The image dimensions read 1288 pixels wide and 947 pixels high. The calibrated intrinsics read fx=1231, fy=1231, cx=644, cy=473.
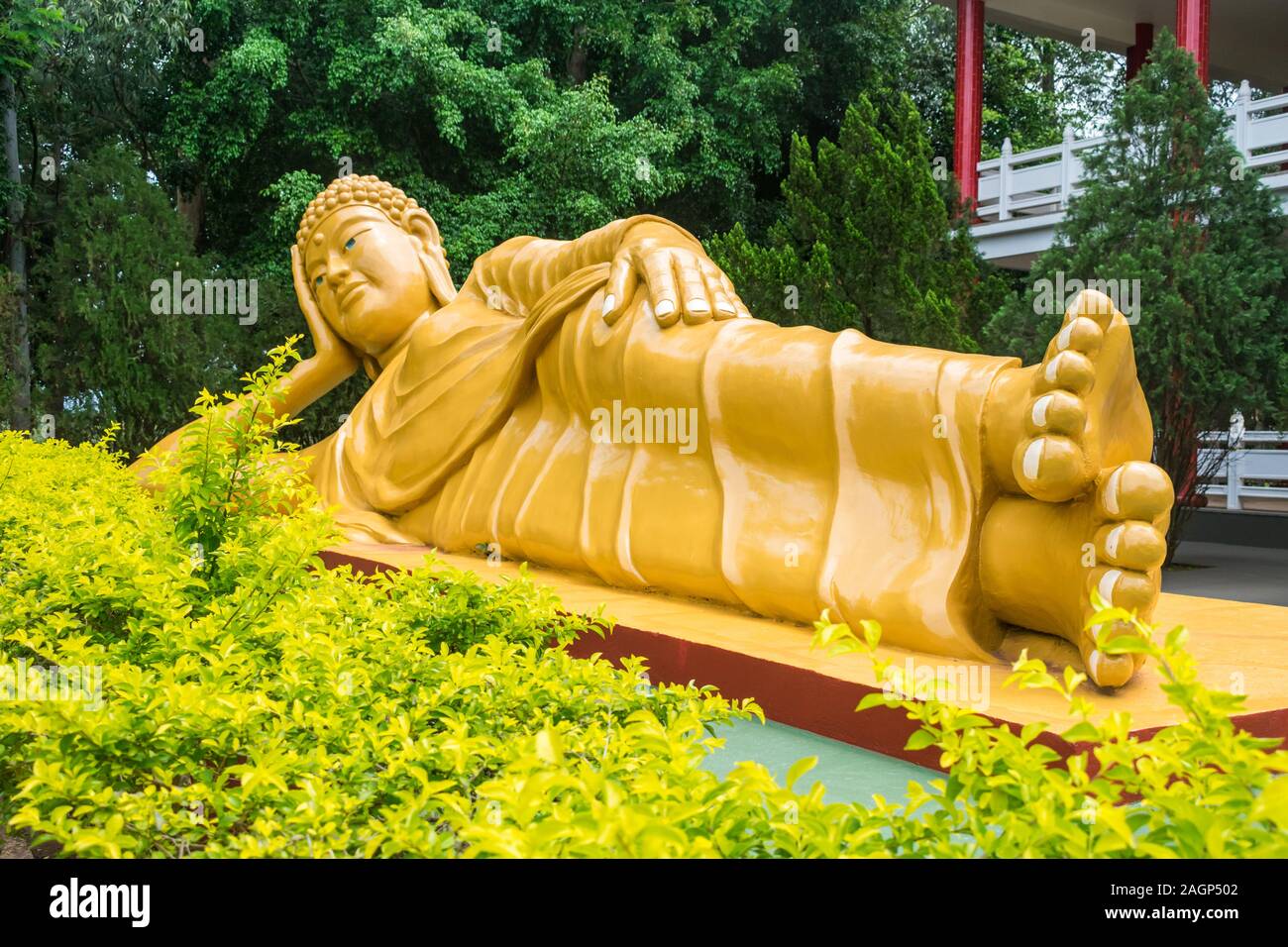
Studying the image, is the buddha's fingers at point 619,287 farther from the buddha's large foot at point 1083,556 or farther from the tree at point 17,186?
the tree at point 17,186

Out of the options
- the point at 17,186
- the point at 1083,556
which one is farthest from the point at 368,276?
the point at 17,186

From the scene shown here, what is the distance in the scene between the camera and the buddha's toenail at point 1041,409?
247 cm

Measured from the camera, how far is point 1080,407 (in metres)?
2.43

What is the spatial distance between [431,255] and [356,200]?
0.41 metres

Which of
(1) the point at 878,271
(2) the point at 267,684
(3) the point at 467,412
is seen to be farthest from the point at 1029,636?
(1) the point at 878,271

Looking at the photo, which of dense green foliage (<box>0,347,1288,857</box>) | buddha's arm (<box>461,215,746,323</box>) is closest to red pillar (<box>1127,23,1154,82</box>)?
buddha's arm (<box>461,215,746,323</box>)

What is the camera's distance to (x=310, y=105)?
38.2ft

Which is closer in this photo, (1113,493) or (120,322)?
(1113,493)

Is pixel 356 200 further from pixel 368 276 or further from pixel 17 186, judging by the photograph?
pixel 17 186

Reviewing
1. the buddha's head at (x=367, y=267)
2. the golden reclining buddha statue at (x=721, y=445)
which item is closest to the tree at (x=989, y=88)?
the buddha's head at (x=367, y=267)

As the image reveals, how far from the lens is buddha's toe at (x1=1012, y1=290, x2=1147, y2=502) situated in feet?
8.00

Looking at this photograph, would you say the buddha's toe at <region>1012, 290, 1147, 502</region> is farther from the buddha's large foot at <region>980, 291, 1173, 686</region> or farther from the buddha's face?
the buddha's face

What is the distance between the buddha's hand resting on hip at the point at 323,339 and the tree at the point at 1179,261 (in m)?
3.63
